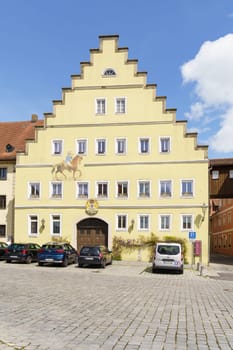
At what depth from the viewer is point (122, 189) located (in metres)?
33.9

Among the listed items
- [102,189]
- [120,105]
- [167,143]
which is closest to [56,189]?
[102,189]

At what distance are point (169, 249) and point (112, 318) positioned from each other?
15.2m

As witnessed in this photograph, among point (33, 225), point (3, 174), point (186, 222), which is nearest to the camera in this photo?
point (186, 222)

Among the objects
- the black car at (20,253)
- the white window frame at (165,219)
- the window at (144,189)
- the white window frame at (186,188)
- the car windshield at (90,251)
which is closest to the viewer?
the car windshield at (90,251)

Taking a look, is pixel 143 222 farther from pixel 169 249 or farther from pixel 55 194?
pixel 169 249

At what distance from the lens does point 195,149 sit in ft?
108

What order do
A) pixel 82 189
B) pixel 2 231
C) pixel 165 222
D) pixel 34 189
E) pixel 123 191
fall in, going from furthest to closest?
pixel 2 231 < pixel 34 189 < pixel 82 189 < pixel 123 191 < pixel 165 222

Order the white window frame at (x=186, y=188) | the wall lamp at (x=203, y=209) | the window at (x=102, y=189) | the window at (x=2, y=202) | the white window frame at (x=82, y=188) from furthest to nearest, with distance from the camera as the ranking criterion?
the window at (x=2, y=202) → the white window frame at (x=82, y=188) → the window at (x=102, y=189) → the white window frame at (x=186, y=188) → the wall lamp at (x=203, y=209)

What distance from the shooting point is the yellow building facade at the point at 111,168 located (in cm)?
3288

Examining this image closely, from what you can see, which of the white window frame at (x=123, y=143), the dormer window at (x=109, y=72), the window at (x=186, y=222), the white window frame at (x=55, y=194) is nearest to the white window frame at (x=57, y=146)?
the white window frame at (x=55, y=194)

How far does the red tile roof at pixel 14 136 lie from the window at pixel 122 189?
9567 millimetres

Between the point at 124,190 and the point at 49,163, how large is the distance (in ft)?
22.5

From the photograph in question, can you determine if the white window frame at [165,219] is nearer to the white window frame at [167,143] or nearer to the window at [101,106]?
the white window frame at [167,143]

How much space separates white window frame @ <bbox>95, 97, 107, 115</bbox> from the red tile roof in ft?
22.7
